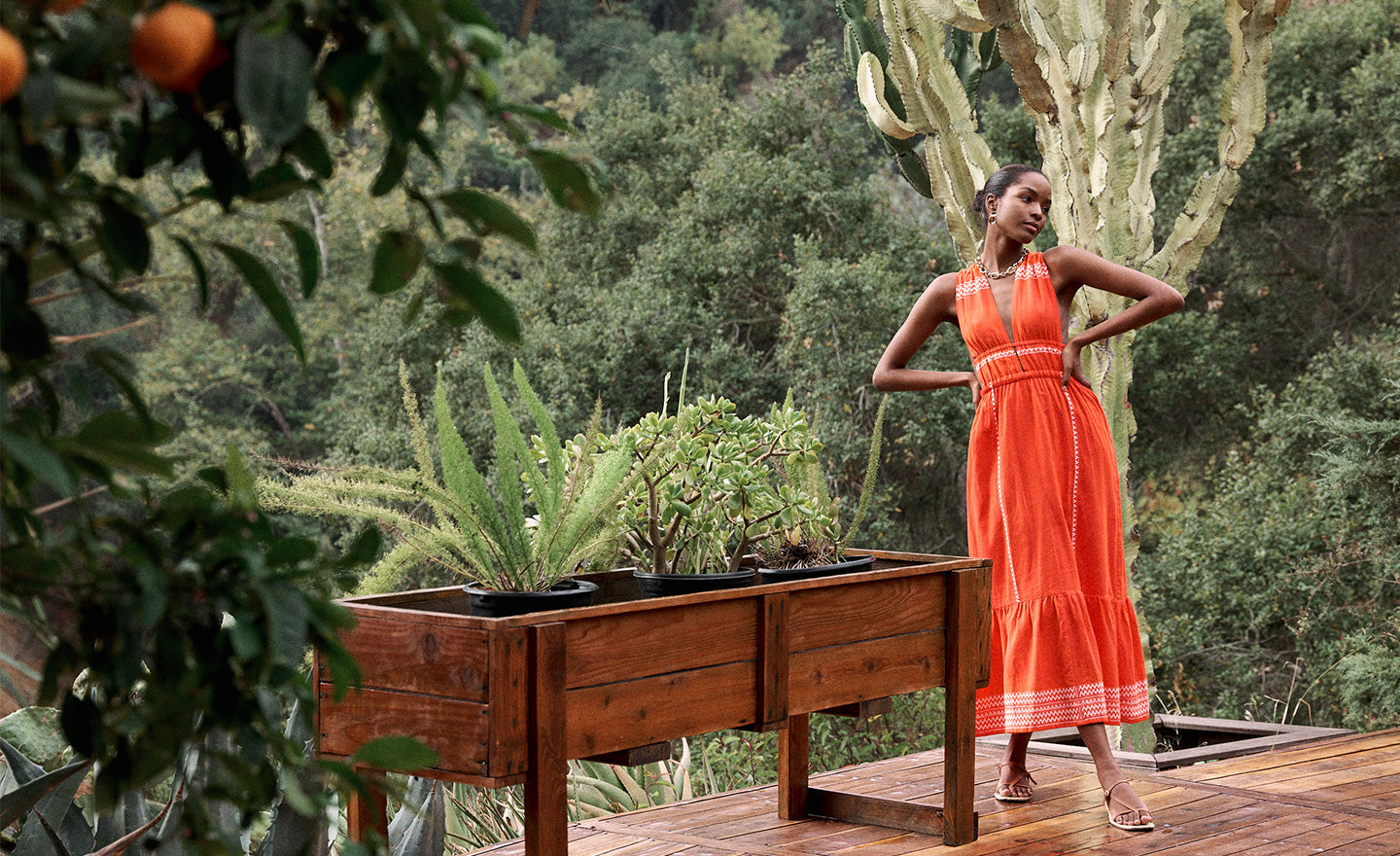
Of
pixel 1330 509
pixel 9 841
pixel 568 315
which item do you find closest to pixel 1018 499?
pixel 9 841

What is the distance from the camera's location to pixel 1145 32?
477 cm

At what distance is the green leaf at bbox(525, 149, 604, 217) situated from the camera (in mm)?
792

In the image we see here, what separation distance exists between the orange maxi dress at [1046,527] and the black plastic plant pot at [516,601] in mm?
1211

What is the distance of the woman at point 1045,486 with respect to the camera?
3.24 meters

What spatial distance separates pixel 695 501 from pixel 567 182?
6.34 ft

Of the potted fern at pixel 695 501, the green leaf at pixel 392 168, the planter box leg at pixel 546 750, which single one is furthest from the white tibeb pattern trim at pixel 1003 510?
the green leaf at pixel 392 168

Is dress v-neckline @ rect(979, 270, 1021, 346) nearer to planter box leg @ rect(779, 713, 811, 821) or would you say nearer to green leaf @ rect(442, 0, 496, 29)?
planter box leg @ rect(779, 713, 811, 821)

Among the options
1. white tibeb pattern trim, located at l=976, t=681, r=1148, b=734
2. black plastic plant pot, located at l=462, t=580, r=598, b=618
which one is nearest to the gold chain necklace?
white tibeb pattern trim, located at l=976, t=681, r=1148, b=734

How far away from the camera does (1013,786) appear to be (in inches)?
136

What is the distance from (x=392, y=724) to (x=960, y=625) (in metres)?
1.35

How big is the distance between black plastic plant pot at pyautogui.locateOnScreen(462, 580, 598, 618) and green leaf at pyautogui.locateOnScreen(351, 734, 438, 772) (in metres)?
1.45

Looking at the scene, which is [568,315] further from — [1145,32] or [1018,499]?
[1018,499]

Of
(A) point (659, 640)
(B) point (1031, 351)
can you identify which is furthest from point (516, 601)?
(B) point (1031, 351)

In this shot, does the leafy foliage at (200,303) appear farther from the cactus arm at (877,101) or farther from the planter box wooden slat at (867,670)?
the cactus arm at (877,101)
